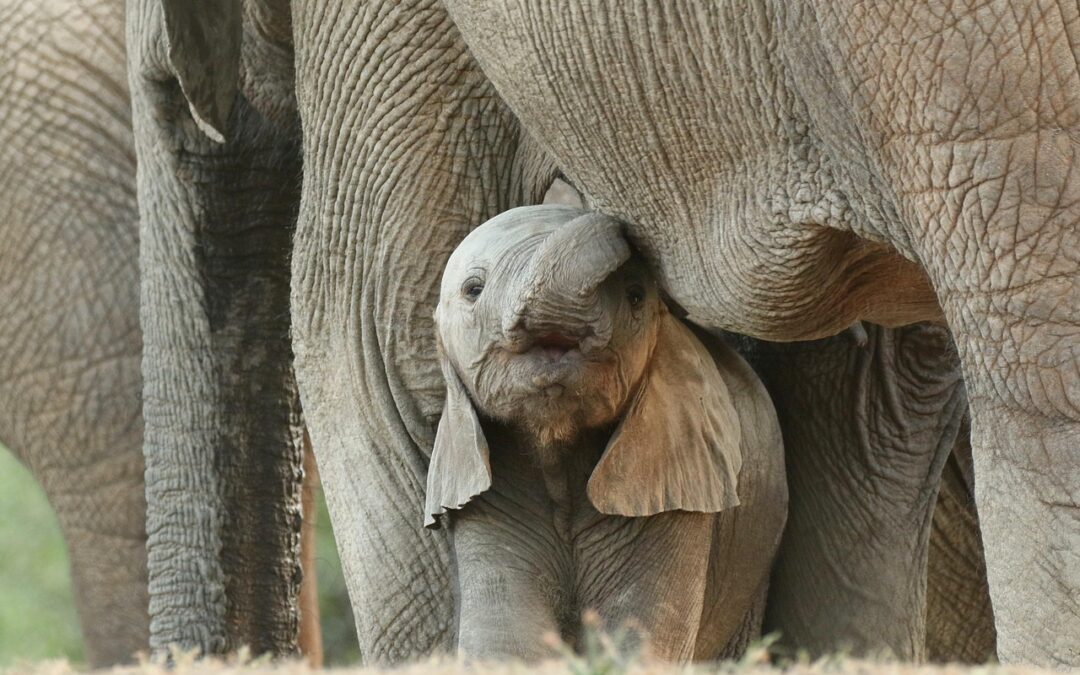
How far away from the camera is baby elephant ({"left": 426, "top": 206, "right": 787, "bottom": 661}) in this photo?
9.91ft

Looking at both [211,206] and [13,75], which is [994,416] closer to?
[211,206]

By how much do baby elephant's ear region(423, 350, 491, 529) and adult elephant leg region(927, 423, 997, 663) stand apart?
1244 millimetres

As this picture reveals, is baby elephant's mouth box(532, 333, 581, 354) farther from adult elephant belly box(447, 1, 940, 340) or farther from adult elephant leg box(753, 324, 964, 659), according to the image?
adult elephant leg box(753, 324, 964, 659)

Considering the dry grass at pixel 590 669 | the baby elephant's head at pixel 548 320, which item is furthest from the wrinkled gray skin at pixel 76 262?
the dry grass at pixel 590 669

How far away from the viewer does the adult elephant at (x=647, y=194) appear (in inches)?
95.8

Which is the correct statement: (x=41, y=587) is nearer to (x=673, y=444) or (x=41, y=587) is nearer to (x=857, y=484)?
(x=857, y=484)

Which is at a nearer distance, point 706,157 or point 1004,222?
point 1004,222

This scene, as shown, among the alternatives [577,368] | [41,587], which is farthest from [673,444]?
[41,587]

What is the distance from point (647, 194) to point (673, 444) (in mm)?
354

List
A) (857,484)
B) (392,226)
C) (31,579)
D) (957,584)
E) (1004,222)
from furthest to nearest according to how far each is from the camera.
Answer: (31,579), (957,584), (857,484), (392,226), (1004,222)

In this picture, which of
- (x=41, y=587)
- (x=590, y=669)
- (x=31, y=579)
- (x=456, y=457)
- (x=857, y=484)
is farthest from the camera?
(x=31, y=579)

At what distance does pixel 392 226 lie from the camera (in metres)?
3.57

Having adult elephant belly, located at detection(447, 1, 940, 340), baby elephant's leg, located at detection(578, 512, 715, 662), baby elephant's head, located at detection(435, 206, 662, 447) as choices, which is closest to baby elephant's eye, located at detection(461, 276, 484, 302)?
baby elephant's head, located at detection(435, 206, 662, 447)

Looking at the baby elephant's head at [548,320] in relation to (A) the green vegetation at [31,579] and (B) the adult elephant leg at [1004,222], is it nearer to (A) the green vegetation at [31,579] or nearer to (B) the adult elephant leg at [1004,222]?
(B) the adult elephant leg at [1004,222]
